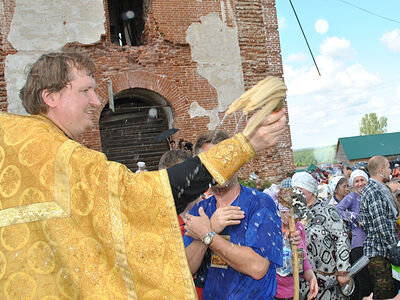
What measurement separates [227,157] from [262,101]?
30 centimetres

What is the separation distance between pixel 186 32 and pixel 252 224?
956 centimetres

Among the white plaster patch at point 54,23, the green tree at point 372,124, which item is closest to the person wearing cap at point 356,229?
the white plaster patch at point 54,23

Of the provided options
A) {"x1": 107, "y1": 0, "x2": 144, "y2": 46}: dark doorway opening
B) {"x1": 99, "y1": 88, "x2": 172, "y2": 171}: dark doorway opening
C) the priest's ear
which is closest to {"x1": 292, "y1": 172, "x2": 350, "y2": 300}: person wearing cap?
the priest's ear

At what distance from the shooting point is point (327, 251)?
167 inches

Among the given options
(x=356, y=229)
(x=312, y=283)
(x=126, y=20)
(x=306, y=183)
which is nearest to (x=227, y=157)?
(x=312, y=283)

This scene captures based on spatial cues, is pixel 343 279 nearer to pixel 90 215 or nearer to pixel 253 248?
pixel 253 248

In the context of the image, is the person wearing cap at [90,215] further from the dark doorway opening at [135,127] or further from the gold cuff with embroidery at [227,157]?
the dark doorway opening at [135,127]

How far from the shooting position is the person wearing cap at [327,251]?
13.7 ft

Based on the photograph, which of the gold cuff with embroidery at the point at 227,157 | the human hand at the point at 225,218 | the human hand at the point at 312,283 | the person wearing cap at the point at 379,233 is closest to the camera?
the gold cuff with embroidery at the point at 227,157

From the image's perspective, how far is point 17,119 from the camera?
70.7 inches

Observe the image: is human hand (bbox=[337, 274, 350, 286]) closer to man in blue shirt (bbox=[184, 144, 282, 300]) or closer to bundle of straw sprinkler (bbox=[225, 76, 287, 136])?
man in blue shirt (bbox=[184, 144, 282, 300])

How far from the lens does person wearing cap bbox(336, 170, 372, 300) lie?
17.7ft

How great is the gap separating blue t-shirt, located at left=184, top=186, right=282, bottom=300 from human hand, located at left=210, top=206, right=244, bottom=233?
24 centimetres

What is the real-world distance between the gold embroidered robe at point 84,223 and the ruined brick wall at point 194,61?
8.70 meters
